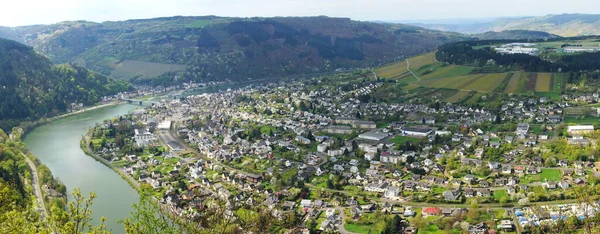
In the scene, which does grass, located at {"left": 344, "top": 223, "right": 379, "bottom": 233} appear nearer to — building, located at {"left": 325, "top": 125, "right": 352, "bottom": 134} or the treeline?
building, located at {"left": 325, "top": 125, "right": 352, "bottom": 134}

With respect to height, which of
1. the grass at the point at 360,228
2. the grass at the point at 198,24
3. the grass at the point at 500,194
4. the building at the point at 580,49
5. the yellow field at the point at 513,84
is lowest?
the grass at the point at 360,228

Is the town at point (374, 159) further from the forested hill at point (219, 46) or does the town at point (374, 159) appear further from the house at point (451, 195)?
the forested hill at point (219, 46)

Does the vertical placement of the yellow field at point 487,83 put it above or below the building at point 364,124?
above

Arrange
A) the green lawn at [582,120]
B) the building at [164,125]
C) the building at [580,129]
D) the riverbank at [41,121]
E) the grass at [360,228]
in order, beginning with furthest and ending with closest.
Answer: the riverbank at [41,121] < the building at [164,125] < the green lawn at [582,120] < the building at [580,129] < the grass at [360,228]

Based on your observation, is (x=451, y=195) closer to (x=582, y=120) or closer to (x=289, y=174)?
(x=289, y=174)

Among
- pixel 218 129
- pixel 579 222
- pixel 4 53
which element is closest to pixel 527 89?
pixel 218 129

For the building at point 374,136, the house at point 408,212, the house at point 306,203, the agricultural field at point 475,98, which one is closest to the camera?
the house at point 408,212

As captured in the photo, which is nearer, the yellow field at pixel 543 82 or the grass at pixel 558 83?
the grass at pixel 558 83

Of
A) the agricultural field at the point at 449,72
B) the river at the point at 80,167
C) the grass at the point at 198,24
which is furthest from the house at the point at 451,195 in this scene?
the grass at the point at 198,24
